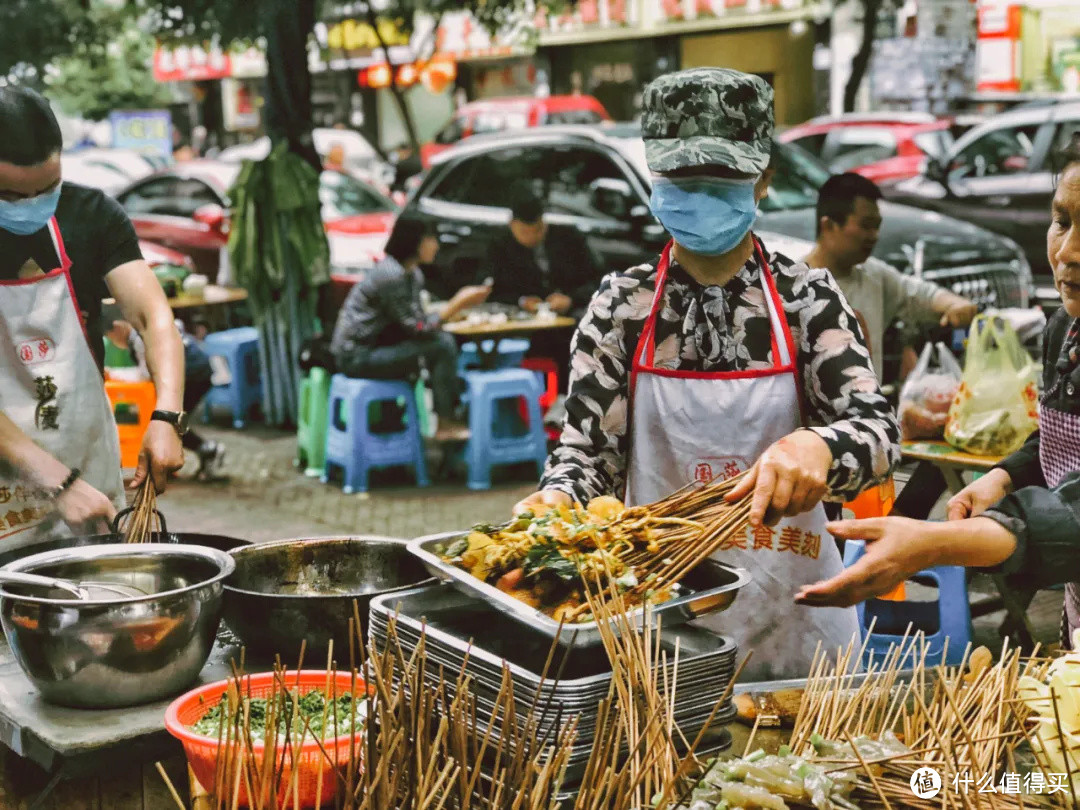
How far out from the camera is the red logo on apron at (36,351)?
3275 millimetres

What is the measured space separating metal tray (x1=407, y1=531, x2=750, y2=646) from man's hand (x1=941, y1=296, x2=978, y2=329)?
12.5 feet

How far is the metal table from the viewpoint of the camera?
87.1 inches

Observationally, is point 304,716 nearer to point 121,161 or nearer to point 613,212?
point 613,212

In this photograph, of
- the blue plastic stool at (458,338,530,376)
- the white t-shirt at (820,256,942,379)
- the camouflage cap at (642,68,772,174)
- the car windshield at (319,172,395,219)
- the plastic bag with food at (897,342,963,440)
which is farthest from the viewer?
the car windshield at (319,172,395,219)

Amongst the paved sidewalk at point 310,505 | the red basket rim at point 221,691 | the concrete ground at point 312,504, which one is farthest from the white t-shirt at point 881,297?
the red basket rim at point 221,691

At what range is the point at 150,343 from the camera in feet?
11.3

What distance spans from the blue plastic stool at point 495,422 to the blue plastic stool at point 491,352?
28 centimetres

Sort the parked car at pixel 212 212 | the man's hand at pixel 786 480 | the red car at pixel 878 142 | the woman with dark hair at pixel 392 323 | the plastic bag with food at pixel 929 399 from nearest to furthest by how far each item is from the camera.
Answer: the man's hand at pixel 786 480 < the plastic bag with food at pixel 929 399 < the woman with dark hair at pixel 392 323 < the parked car at pixel 212 212 < the red car at pixel 878 142

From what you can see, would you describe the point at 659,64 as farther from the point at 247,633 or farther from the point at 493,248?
the point at 247,633

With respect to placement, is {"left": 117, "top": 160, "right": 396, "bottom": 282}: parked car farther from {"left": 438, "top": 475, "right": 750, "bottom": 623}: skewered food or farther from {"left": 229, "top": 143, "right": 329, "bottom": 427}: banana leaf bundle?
{"left": 438, "top": 475, "right": 750, "bottom": 623}: skewered food

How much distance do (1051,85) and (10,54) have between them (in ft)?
52.7

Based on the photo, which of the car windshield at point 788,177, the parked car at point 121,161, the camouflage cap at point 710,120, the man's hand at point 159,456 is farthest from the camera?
the parked car at point 121,161

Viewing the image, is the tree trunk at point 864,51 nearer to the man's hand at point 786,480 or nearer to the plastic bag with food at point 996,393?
the plastic bag with food at point 996,393

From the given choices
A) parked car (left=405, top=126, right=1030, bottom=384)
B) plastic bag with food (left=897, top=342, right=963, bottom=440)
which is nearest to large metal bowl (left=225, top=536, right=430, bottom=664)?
plastic bag with food (left=897, top=342, right=963, bottom=440)
